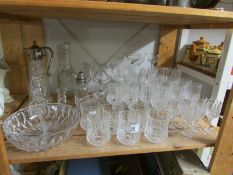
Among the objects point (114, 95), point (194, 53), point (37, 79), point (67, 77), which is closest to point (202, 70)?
point (194, 53)

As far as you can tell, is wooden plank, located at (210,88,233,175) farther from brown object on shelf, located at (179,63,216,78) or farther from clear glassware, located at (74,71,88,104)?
clear glassware, located at (74,71,88,104)

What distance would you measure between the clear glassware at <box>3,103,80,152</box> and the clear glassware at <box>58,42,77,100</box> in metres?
0.19

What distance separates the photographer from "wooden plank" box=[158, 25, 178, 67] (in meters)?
1.04

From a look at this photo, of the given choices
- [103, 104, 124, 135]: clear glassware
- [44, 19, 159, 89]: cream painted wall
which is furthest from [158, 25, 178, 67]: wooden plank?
[103, 104, 124, 135]: clear glassware

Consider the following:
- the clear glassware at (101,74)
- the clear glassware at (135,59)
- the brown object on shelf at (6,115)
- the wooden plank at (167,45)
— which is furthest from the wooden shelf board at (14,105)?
the wooden plank at (167,45)

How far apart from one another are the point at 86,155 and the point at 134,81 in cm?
42

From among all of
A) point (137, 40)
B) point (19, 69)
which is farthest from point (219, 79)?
point (19, 69)

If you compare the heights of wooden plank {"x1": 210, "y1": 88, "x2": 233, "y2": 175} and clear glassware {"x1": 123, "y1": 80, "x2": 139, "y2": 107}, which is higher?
clear glassware {"x1": 123, "y1": 80, "x2": 139, "y2": 107}

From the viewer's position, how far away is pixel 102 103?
2.83 ft

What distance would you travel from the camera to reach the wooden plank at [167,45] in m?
1.04

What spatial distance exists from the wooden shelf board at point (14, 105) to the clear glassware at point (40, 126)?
0.05m

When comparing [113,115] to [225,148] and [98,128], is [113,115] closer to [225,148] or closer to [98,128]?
[98,128]

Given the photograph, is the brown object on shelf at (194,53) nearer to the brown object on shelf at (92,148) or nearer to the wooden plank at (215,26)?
the wooden plank at (215,26)

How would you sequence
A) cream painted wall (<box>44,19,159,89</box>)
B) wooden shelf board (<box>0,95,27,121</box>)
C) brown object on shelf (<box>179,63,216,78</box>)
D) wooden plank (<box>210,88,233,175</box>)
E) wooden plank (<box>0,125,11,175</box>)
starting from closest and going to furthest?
1. wooden plank (<box>0,125,11,175</box>)
2. wooden plank (<box>210,88,233,175</box>)
3. wooden shelf board (<box>0,95,27,121</box>)
4. brown object on shelf (<box>179,63,216,78</box>)
5. cream painted wall (<box>44,19,159,89</box>)
